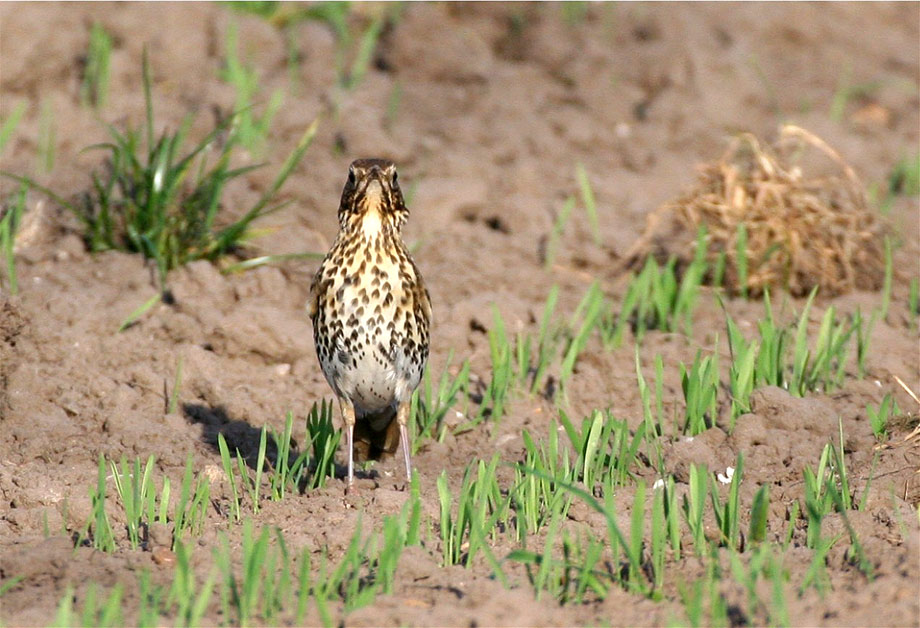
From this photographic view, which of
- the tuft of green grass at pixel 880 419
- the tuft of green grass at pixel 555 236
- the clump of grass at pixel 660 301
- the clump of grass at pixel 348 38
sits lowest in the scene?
the tuft of green grass at pixel 880 419

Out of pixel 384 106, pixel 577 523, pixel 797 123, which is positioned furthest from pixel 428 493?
pixel 797 123

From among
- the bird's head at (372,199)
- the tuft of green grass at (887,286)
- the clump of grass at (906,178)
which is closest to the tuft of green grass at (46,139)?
the bird's head at (372,199)

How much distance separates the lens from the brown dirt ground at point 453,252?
4.83m

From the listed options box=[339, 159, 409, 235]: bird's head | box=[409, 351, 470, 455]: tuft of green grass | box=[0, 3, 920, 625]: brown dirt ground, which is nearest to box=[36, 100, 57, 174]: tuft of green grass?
box=[0, 3, 920, 625]: brown dirt ground

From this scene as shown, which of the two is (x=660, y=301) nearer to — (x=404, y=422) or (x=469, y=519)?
(x=404, y=422)

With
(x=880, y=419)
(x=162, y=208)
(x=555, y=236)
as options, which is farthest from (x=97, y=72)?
(x=880, y=419)

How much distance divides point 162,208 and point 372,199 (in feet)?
6.72

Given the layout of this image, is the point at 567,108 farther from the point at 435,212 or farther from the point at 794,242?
the point at 794,242

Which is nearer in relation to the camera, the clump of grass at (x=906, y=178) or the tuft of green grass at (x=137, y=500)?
the tuft of green grass at (x=137, y=500)

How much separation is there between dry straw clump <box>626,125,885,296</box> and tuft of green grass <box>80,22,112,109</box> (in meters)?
3.63

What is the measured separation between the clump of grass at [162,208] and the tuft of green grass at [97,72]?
4.99ft

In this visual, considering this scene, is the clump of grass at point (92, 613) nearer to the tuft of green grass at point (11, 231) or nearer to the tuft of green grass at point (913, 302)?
the tuft of green grass at point (11, 231)

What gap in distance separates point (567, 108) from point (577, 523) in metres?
5.00

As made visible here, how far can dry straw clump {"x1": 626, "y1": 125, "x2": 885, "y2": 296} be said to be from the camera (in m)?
7.62
